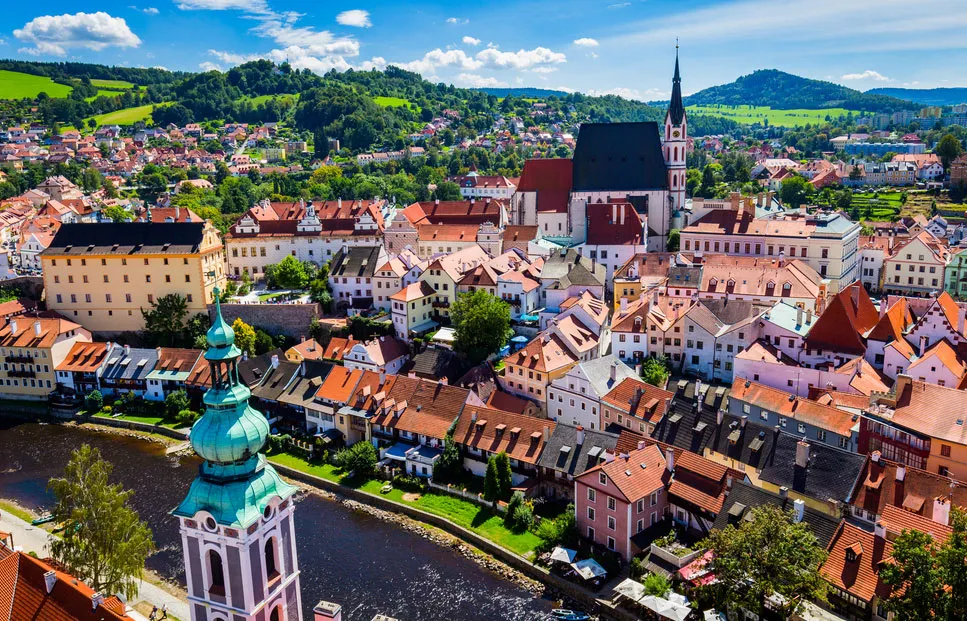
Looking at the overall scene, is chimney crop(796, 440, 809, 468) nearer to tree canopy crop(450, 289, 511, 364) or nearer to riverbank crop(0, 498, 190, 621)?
tree canopy crop(450, 289, 511, 364)

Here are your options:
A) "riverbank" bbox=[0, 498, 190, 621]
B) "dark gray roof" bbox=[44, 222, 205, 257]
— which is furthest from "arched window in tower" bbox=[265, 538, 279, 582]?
"dark gray roof" bbox=[44, 222, 205, 257]

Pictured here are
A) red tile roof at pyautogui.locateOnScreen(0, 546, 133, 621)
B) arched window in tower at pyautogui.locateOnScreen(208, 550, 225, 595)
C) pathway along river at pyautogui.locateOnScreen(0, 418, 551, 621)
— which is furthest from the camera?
pathway along river at pyautogui.locateOnScreen(0, 418, 551, 621)

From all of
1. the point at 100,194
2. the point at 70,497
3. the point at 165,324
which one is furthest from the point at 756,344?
the point at 100,194

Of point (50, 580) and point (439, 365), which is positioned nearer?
point (50, 580)

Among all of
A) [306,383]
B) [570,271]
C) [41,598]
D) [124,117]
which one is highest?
[124,117]

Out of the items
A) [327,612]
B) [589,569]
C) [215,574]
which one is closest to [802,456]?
[589,569]

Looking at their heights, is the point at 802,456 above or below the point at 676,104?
below

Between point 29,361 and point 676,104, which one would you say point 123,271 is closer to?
point 29,361
